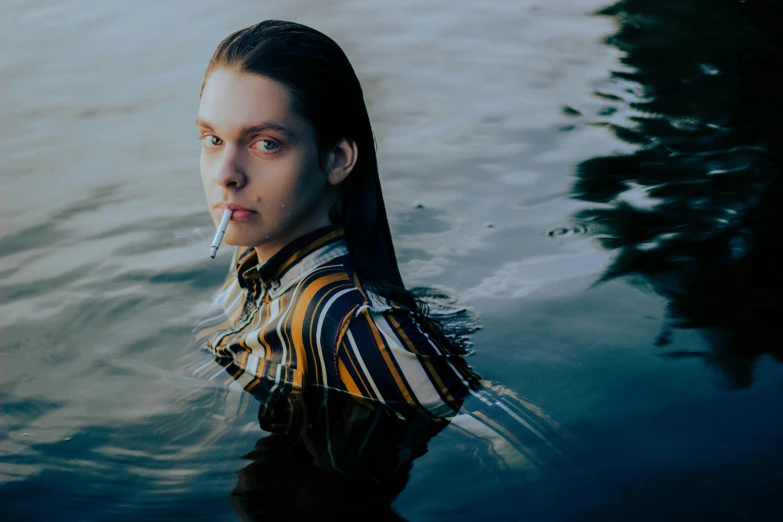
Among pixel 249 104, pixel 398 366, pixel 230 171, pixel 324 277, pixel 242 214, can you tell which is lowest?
pixel 398 366

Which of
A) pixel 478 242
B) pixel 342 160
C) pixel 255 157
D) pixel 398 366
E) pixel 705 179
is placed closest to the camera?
pixel 398 366

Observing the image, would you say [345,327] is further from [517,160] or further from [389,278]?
[517,160]

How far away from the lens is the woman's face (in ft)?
7.18

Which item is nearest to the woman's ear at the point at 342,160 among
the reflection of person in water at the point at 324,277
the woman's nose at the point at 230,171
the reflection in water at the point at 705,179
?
the reflection of person in water at the point at 324,277

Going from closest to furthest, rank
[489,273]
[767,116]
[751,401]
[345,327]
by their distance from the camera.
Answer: [345,327] → [751,401] → [489,273] → [767,116]

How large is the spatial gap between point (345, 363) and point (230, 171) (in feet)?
1.73

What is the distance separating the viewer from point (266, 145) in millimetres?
2215

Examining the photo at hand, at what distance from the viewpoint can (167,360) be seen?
9.30 ft

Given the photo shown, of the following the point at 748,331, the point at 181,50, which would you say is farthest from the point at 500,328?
the point at 181,50

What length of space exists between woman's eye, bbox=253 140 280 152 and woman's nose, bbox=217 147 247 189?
55 mm

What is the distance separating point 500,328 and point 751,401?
2.55 feet

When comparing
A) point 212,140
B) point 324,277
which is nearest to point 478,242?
point 324,277

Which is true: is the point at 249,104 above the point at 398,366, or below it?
above

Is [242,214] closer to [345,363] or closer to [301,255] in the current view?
[301,255]
